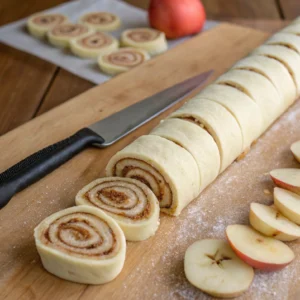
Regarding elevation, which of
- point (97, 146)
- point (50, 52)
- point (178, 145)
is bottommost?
point (50, 52)

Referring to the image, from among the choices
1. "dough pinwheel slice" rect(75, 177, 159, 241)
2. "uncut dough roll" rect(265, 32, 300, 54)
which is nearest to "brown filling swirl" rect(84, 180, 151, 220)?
"dough pinwheel slice" rect(75, 177, 159, 241)

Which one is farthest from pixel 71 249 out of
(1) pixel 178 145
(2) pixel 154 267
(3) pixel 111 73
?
(3) pixel 111 73

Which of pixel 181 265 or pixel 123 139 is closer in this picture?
pixel 181 265

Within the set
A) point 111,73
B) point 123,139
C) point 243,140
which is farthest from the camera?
point 111,73

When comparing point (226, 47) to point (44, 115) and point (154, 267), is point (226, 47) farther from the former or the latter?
point (154, 267)

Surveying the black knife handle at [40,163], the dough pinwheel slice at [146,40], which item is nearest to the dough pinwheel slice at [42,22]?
the dough pinwheel slice at [146,40]

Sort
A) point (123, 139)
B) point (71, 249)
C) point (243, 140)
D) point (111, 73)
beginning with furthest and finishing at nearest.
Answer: point (111, 73) → point (123, 139) → point (243, 140) → point (71, 249)

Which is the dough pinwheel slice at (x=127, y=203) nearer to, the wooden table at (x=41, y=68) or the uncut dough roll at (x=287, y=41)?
the wooden table at (x=41, y=68)
